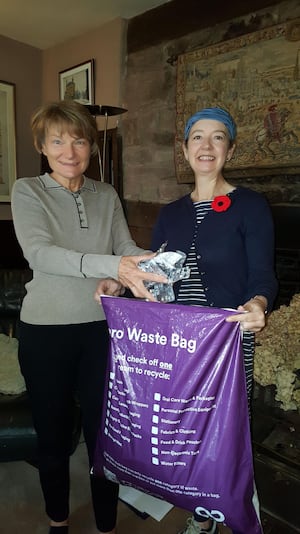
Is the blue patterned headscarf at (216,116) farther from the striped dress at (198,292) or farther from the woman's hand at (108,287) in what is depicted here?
the woman's hand at (108,287)

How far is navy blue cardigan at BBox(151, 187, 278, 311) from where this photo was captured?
1.07 m

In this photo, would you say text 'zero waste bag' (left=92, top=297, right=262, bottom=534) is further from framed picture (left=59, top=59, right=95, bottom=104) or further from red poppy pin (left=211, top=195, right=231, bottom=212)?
framed picture (left=59, top=59, right=95, bottom=104)

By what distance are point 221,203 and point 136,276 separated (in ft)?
1.07

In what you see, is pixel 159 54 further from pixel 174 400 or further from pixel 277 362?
pixel 174 400

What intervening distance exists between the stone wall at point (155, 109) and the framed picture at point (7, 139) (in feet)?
3.85

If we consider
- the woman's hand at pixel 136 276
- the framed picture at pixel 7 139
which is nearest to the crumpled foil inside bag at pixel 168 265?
the woman's hand at pixel 136 276

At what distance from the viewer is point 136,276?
1053mm

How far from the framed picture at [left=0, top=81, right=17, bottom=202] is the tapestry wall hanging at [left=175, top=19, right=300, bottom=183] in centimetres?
184

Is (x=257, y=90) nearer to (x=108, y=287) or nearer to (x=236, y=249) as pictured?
(x=236, y=249)

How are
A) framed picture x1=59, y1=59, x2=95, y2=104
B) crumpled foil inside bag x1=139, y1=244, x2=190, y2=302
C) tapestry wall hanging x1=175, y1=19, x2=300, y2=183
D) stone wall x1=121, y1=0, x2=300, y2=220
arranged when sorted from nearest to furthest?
crumpled foil inside bag x1=139, y1=244, x2=190, y2=302, tapestry wall hanging x1=175, y1=19, x2=300, y2=183, stone wall x1=121, y1=0, x2=300, y2=220, framed picture x1=59, y1=59, x2=95, y2=104

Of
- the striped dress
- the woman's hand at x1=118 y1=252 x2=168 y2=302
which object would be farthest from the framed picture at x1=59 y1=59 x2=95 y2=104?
the woman's hand at x1=118 y1=252 x2=168 y2=302

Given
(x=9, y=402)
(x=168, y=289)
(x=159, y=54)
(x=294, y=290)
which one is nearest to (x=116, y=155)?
(x=159, y=54)

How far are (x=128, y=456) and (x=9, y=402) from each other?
0.81 meters

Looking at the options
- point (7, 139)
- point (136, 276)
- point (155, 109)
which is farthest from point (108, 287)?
point (7, 139)
